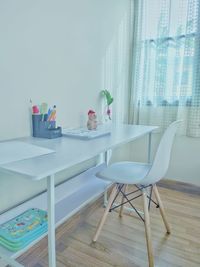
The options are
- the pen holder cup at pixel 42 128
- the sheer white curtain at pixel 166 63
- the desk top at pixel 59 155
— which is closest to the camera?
the desk top at pixel 59 155


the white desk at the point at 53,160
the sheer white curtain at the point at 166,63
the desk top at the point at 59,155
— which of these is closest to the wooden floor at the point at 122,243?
the white desk at the point at 53,160

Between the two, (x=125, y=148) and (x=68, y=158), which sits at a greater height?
(x=68, y=158)

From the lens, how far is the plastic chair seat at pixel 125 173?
4.57 feet

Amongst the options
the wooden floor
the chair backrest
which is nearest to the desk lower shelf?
the wooden floor

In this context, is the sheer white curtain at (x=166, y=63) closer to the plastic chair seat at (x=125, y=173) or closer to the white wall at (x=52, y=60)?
the white wall at (x=52, y=60)

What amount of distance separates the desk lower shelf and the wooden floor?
9.0 inches

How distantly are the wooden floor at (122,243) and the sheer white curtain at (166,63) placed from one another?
40.7 inches

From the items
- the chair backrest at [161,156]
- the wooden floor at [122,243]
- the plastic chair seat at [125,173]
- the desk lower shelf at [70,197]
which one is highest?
the chair backrest at [161,156]

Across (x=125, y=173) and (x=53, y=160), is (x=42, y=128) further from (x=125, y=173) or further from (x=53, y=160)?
(x=125, y=173)

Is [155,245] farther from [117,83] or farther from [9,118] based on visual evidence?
[117,83]

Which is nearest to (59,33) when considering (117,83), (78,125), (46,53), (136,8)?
(46,53)

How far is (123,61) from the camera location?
246cm

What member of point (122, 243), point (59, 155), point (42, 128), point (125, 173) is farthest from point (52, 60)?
point (122, 243)

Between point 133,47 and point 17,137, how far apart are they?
72.4 inches
